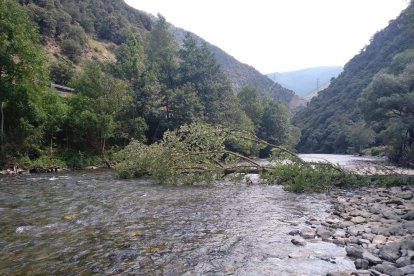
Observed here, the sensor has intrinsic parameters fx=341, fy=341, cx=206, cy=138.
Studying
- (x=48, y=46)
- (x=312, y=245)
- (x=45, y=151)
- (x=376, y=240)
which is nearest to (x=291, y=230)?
(x=312, y=245)

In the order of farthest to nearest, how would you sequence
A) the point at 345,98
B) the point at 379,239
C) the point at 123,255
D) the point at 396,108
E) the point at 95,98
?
the point at 345,98, the point at 396,108, the point at 95,98, the point at 379,239, the point at 123,255

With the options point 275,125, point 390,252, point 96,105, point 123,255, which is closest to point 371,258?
point 390,252

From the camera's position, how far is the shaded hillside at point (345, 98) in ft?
347

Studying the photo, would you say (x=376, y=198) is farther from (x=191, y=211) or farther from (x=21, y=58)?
(x=21, y=58)

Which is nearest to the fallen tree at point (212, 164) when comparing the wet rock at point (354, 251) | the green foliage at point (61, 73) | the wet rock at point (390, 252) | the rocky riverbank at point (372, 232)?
the rocky riverbank at point (372, 232)

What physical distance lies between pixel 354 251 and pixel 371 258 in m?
0.55

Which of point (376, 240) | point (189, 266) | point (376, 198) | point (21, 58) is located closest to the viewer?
point (189, 266)

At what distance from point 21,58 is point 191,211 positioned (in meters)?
22.5

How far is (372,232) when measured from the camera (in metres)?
9.47

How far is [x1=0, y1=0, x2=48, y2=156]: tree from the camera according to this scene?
27.2m

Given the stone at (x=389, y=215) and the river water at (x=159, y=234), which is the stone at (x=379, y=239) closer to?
the river water at (x=159, y=234)

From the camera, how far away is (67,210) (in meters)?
13.2

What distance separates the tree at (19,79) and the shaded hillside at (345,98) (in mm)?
83730

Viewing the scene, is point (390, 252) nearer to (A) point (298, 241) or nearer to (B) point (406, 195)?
(A) point (298, 241)
